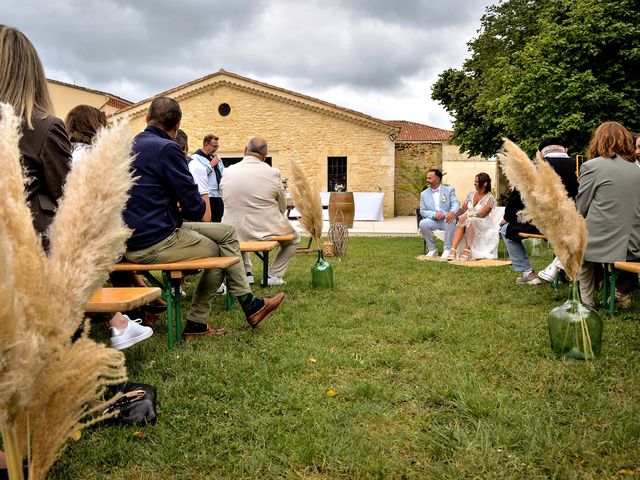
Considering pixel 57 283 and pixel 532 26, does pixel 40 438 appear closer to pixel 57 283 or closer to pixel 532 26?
pixel 57 283

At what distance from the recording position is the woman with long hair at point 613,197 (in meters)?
4.65

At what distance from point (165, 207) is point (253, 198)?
228cm

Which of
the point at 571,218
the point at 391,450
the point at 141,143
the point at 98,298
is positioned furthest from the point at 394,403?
the point at 141,143

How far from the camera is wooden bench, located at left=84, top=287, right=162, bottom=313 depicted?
2.74 metres

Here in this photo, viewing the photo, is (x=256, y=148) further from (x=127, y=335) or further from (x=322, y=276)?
(x=127, y=335)

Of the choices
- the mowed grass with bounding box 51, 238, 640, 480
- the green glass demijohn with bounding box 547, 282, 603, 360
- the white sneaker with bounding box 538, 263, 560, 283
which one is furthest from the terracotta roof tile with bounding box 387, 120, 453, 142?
the green glass demijohn with bounding box 547, 282, 603, 360

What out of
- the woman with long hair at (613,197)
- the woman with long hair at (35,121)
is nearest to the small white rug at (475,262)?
the woman with long hair at (613,197)

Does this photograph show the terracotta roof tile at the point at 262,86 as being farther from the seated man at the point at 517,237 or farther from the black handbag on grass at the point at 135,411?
the black handbag on grass at the point at 135,411

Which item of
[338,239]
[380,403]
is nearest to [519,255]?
[338,239]

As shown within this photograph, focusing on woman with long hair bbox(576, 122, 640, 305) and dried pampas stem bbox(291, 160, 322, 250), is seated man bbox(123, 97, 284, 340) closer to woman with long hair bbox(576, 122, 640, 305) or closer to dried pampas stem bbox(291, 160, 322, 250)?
dried pampas stem bbox(291, 160, 322, 250)

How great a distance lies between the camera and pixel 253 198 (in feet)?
20.1

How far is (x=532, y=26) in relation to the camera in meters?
22.1

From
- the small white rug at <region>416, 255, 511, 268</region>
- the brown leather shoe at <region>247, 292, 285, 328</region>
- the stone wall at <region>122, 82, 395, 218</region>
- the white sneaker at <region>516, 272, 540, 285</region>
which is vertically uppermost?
the stone wall at <region>122, 82, 395, 218</region>

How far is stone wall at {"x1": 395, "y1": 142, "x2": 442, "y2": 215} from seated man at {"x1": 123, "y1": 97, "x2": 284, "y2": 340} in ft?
72.8
